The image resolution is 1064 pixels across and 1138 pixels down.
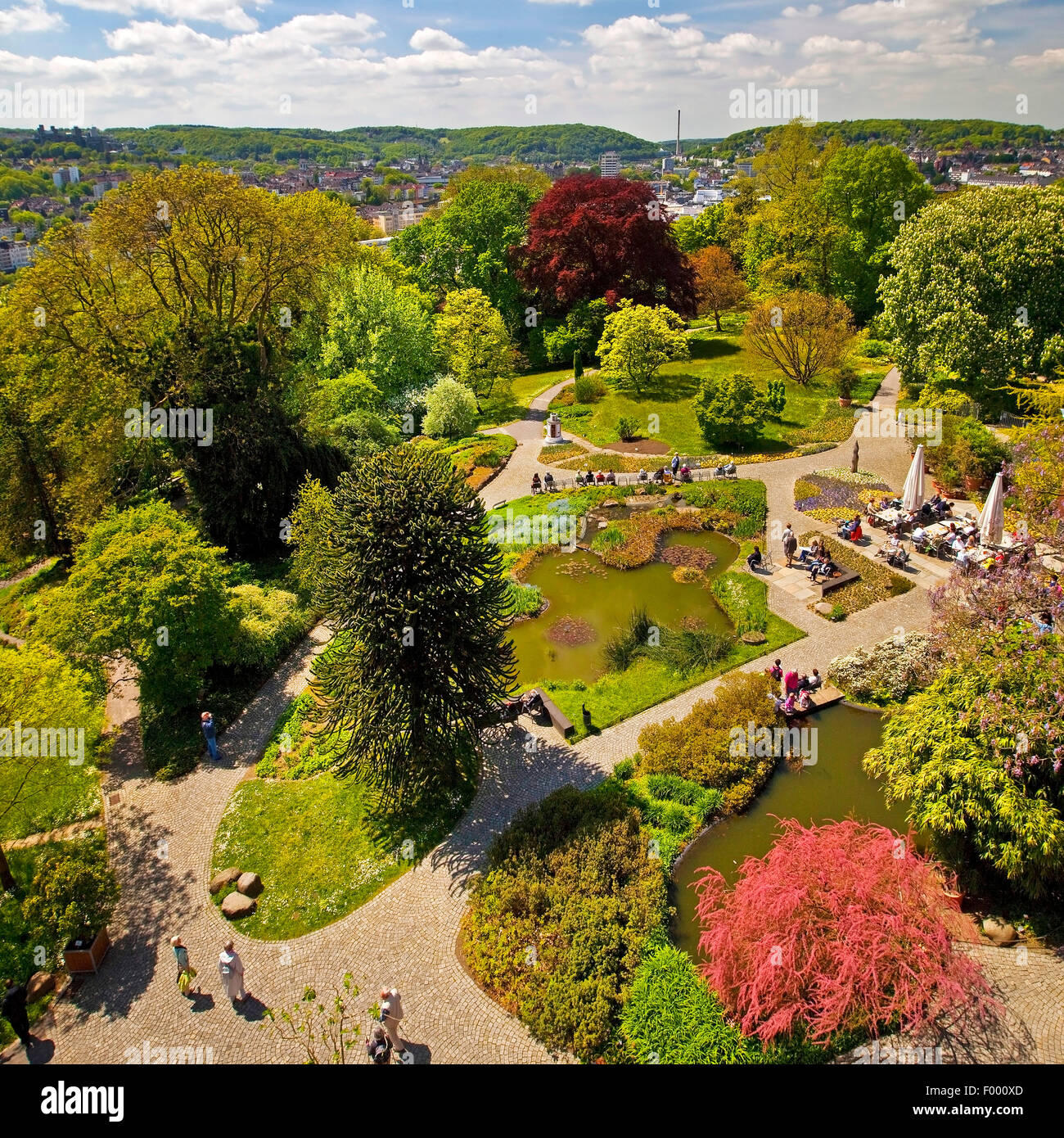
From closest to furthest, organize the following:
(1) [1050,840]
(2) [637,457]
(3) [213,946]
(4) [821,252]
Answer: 1. (1) [1050,840]
2. (3) [213,946]
3. (2) [637,457]
4. (4) [821,252]

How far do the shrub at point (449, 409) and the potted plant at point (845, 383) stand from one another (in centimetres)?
1975

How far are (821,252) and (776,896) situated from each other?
50.5 m

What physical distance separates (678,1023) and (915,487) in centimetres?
2063

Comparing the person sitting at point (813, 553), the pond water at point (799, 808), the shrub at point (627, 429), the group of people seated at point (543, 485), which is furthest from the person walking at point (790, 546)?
the shrub at point (627, 429)

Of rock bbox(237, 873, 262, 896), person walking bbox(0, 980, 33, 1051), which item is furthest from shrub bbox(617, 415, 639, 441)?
person walking bbox(0, 980, 33, 1051)

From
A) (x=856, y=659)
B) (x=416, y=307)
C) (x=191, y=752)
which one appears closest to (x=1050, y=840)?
(x=856, y=659)

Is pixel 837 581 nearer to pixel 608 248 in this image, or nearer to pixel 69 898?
pixel 69 898

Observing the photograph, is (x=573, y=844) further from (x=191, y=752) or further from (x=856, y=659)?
(x=191, y=752)

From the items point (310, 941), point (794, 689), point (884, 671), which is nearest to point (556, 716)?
point (794, 689)

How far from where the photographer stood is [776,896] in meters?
12.3

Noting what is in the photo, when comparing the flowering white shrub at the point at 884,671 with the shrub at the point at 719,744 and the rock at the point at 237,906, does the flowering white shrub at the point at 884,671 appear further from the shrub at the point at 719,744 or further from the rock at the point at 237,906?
the rock at the point at 237,906

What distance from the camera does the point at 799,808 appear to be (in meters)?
17.2

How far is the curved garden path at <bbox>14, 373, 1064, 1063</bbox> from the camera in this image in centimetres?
1309
